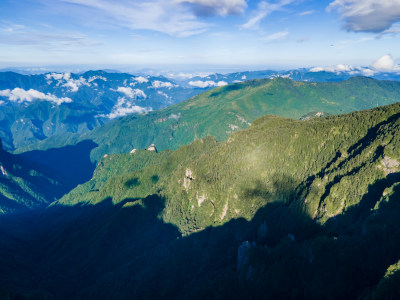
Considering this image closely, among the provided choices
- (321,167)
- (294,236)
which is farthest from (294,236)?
(321,167)

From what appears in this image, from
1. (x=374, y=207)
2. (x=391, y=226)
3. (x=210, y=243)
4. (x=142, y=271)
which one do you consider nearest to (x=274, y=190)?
(x=210, y=243)

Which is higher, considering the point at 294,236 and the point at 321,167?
the point at 321,167

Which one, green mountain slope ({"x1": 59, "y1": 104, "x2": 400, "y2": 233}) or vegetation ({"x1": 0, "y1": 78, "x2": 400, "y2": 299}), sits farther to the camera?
green mountain slope ({"x1": 59, "y1": 104, "x2": 400, "y2": 233})

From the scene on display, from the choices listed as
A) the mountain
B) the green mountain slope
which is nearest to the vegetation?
the mountain

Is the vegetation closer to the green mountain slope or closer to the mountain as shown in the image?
the mountain

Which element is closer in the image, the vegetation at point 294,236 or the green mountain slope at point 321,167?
the vegetation at point 294,236

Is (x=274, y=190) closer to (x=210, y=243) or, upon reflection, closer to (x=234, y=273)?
(x=210, y=243)

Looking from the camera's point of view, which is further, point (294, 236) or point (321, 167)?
point (321, 167)

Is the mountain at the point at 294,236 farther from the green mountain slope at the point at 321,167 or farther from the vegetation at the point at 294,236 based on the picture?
the green mountain slope at the point at 321,167

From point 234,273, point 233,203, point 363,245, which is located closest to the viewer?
Result: point 363,245

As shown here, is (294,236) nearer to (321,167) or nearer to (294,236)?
(294,236)

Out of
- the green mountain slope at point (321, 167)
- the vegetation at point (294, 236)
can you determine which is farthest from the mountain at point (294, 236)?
the green mountain slope at point (321, 167)
